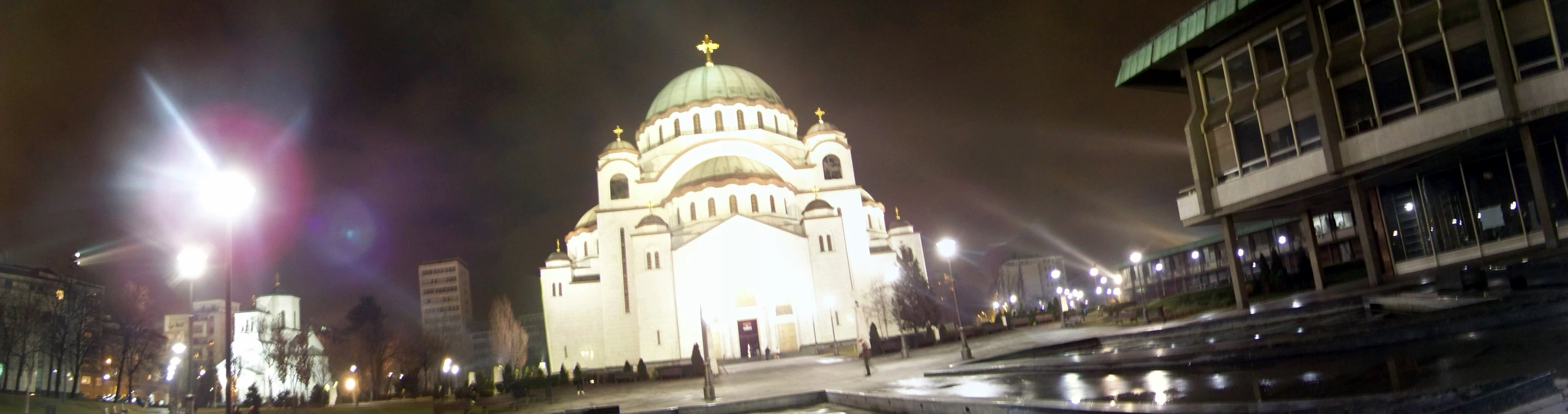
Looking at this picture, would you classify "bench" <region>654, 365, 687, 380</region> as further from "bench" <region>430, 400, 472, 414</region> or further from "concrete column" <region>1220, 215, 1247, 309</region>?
"concrete column" <region>1220, 215, 1247, 309</region>

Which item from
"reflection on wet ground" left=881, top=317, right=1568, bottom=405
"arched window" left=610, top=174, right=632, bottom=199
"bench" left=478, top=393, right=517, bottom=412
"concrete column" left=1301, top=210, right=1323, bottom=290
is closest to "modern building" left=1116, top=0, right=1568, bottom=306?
"concrete column" left=1301, top=210, right=1323, bottom=290

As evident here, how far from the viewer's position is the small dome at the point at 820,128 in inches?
1968

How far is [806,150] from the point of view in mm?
50531

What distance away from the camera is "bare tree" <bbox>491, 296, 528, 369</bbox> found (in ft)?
172

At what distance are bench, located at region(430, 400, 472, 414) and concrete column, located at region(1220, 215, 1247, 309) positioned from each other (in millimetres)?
20899

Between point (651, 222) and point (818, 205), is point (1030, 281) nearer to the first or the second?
point (818, 205)

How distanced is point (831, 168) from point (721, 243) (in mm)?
9951

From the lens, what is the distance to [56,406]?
2312 centimetres

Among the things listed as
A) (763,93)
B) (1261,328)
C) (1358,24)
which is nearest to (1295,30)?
(1358,24)

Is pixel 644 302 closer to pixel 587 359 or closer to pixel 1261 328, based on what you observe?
pixel 587 359

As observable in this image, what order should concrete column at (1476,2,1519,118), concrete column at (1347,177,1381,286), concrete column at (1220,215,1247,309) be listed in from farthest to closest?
1. concrete column at (1220,215,1247,309)
2. concrete column at (1347,177,1381,286)
3. concrete column at (1476,2,1519,118)

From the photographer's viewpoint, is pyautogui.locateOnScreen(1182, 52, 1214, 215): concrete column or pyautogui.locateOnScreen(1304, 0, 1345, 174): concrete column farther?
pyautogui.locateOnScreen(1182, 52, 1214, 215): concrete column

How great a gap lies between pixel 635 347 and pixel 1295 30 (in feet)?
105

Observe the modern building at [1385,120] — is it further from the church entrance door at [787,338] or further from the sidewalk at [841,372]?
the church entrance door at [787,338]
